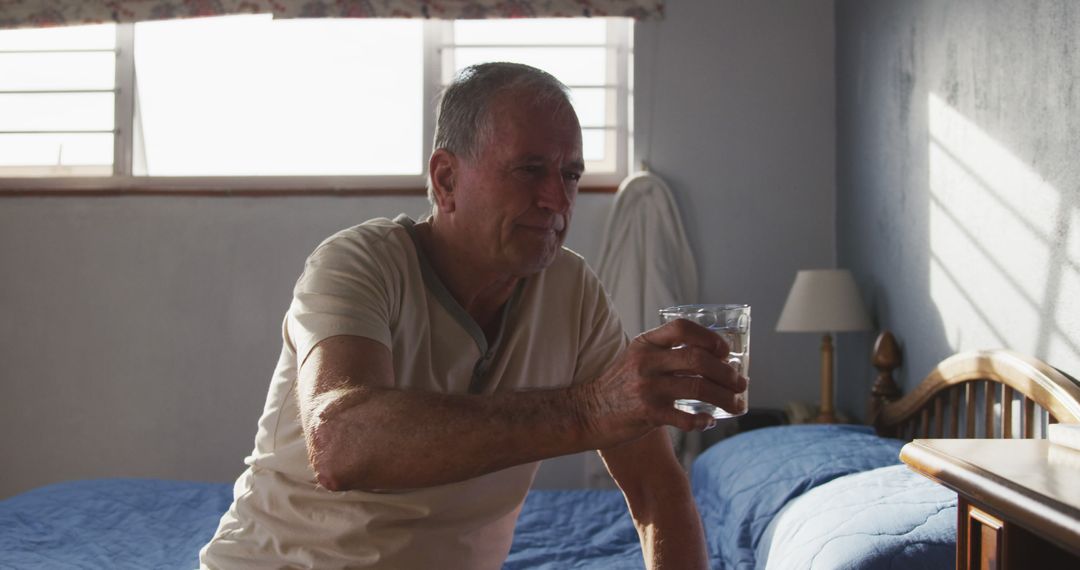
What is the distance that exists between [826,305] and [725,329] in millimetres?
2371

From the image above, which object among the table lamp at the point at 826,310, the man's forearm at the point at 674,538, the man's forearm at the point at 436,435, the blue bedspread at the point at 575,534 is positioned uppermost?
the man's forearm at the point at 436,435

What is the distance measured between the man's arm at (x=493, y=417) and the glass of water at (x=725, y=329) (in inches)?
0.8

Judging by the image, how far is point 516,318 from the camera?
1.36m

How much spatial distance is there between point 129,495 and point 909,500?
2106mm

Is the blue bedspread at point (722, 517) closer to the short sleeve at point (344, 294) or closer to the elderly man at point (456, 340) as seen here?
the elderly man at point (456, 340)

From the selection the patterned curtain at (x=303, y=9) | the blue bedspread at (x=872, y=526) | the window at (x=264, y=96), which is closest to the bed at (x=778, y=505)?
the blue bedspread at (x=872, y=526)

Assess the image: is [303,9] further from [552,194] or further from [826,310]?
[552,194]

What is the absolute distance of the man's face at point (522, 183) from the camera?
47.6 inches

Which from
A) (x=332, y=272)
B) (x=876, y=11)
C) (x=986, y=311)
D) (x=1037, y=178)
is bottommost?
(x=986, y=311)

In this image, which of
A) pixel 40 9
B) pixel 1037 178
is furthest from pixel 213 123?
pixel 1037 178

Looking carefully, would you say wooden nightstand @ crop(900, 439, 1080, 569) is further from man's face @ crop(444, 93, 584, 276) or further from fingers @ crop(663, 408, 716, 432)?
man's face @ crop(444, 93, 584, 276)

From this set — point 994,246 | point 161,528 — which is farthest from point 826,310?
point 161,528

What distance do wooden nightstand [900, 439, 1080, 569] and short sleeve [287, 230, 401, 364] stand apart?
2.13ft

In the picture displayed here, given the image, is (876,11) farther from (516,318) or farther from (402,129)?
(516,318)
